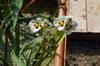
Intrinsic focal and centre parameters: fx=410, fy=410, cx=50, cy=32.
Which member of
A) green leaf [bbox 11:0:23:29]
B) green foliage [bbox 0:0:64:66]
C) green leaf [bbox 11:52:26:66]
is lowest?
green leaf [bbox 11:52:26:66]

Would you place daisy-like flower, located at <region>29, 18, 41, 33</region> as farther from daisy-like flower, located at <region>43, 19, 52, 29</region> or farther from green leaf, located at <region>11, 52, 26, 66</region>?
green leaf, located at <region>11, 52, 26, 66</region>

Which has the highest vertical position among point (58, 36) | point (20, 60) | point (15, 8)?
point (15, 8)

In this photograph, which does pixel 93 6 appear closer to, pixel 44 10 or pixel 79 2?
pixel 79 2

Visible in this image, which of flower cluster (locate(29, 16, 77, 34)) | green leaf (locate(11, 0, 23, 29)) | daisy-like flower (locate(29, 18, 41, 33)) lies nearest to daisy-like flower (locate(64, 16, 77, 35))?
flower cluster (locate(29, 16, 77, 34))

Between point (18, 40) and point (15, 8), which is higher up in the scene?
point (15, 8)

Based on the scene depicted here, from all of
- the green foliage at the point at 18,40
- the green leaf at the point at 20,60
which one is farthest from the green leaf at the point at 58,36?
the green leaf at the point at 20,60

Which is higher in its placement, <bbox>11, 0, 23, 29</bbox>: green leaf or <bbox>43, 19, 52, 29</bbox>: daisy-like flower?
<bbox>11, 0, 23, 29</bbox>: green leaf

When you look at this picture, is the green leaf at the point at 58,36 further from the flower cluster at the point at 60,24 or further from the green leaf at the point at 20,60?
the green leaf at the point at 20,60

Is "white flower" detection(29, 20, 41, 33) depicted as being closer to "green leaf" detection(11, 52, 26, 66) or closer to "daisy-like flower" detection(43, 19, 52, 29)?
"daisy-like flower" detection(43, 19, 52, 29)

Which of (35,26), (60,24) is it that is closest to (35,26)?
(35,26)

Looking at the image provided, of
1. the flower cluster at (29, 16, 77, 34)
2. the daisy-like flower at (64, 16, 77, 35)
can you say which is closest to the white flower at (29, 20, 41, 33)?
the flower cluster at (29, 16, 77, 34)

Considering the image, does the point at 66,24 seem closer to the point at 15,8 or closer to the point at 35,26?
the point at 35,26
